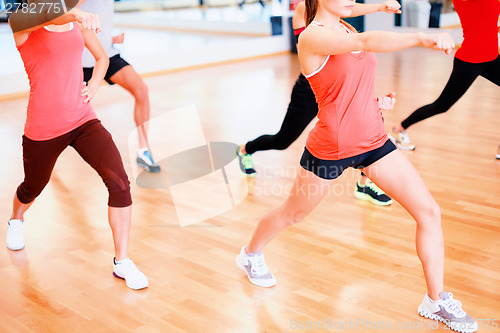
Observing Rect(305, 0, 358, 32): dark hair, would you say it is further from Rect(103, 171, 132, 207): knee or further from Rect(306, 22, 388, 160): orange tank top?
Rect(103, 171, 132, 207): knee

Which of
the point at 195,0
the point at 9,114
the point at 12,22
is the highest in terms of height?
the point at 12,22

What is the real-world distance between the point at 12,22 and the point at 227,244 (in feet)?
5.08

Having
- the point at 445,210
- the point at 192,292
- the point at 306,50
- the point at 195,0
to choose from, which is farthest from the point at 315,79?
the point at 195,0

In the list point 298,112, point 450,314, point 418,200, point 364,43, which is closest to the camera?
point 364,43

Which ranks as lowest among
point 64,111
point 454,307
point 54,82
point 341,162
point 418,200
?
point 454,307

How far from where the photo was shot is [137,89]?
4527 millimetres

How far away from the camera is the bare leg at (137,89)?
175 inches

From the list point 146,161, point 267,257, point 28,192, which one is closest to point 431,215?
point 267,257

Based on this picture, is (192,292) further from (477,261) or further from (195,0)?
(195,0)

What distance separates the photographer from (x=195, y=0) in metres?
10.1

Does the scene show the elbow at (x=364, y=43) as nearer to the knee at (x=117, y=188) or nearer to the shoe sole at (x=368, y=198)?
the knee at (x=117, y=188)

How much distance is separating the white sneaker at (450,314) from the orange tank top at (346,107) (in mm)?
672

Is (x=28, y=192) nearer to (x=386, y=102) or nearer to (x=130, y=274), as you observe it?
(x=130, y=274)

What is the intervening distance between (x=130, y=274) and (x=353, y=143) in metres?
1.26
